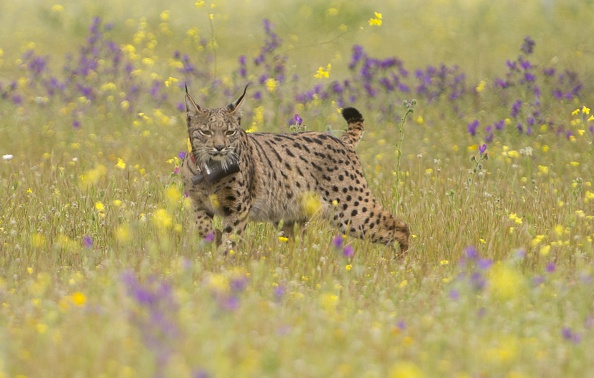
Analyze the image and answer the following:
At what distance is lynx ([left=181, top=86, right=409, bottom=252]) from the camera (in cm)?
686

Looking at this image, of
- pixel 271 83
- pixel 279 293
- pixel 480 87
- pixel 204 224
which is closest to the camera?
pixel 279 293

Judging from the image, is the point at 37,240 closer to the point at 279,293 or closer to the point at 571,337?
the point at 279,293

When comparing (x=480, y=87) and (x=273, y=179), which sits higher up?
(x=480, y=87)

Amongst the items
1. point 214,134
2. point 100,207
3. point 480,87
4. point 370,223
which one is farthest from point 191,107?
point 480,87

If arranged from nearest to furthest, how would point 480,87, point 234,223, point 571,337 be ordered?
1. point 571,337
2. point 234,223
3. point 480,87

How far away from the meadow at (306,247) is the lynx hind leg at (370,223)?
0.77 ft

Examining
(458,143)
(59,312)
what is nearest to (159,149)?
(458,143)

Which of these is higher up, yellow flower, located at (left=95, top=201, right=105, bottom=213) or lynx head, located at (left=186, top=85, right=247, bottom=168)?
lynx head, located at (left=186, top=85, right=247, bottom=168)

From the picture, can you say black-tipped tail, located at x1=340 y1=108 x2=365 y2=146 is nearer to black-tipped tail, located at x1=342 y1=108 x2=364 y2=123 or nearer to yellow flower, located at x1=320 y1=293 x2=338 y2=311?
black-tipped tail, located at x1=342 y1=108 x2=364 y2=123

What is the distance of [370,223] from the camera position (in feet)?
23.9

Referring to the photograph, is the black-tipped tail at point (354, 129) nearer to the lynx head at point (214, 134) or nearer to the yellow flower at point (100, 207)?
the lynx head at point (214, 134)

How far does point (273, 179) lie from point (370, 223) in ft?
2.44

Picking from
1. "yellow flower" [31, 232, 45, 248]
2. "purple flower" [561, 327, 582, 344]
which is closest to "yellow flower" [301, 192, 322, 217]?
"yellow flower" [31, 232, 45, 248]

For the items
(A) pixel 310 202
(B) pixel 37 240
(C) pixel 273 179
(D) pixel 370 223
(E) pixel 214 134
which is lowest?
(B) pixel 37 240
